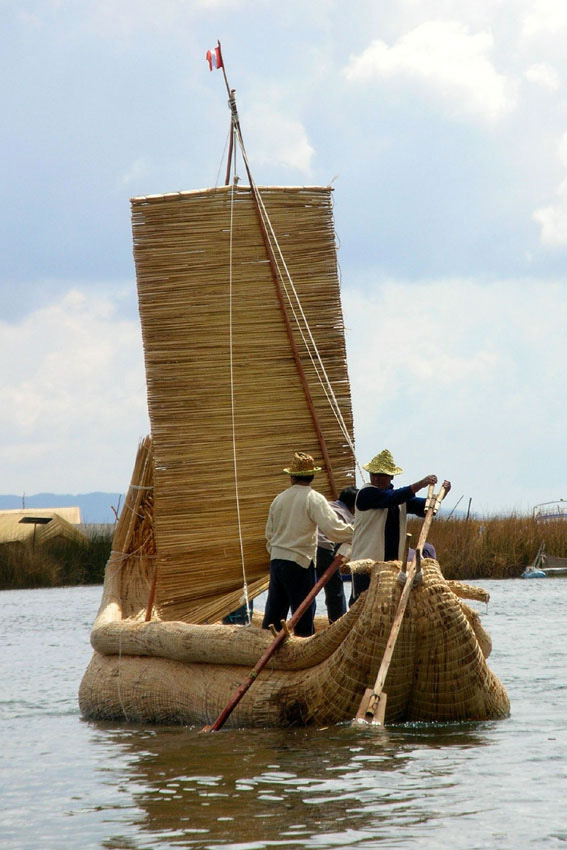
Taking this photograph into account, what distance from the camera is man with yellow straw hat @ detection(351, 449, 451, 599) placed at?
27.6ft

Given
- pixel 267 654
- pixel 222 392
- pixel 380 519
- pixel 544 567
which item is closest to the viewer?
pixel 267 654

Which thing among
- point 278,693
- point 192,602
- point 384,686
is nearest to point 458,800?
point 384,686

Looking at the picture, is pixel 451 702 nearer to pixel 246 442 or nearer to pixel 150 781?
pixel 150 781

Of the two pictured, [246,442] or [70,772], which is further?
[246,442]

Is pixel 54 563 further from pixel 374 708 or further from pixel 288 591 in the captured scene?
pixel 374 708

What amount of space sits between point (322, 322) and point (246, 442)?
1.14m

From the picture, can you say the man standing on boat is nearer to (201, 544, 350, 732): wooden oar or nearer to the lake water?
(201, 544, 350, 732): wooden oar

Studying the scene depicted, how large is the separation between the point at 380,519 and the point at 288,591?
2.78ft

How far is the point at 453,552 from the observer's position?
27.6m

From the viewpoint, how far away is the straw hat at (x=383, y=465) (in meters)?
8.62

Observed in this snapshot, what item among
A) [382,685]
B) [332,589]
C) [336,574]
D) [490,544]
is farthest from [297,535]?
[490,544]

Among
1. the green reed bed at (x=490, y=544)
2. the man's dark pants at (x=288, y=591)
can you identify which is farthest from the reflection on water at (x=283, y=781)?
the green reed bed at (x=490, y=544)

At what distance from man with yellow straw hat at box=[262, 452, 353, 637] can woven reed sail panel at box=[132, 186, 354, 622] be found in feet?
3.93

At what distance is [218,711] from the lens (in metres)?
8.62
